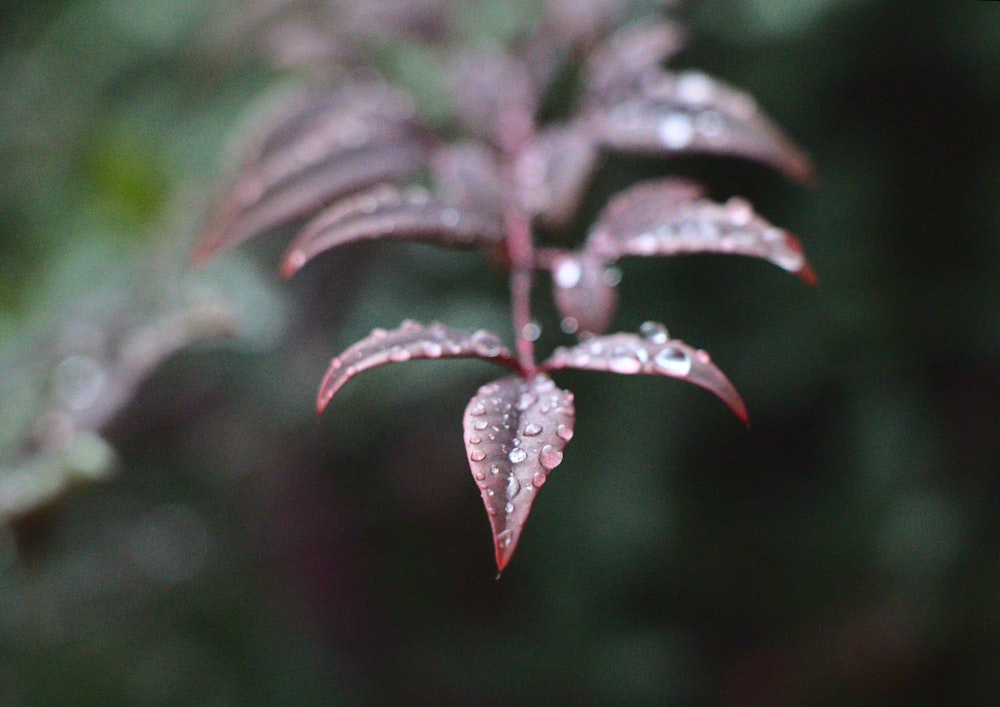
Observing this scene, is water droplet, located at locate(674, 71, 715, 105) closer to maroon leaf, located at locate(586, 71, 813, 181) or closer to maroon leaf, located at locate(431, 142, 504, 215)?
maroon leaf, located at locate(586, 71, 813, 181)

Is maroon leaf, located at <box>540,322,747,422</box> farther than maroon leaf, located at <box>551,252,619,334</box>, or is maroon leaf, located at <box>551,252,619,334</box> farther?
maroon leaf, located at <box>551,252,619,334</box>

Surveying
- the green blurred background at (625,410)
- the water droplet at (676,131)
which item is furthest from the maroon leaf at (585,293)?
the green blurred background at (625,410)

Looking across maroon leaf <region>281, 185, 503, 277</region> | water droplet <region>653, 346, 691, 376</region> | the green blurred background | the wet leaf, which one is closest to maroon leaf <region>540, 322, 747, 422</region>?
water droplet <region>653, 346, 691, 376</region>

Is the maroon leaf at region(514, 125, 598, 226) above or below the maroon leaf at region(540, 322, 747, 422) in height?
above

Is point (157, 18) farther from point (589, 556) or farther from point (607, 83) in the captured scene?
point (589, 556)

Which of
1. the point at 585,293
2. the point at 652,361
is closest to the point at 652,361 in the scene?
the point at 652,361

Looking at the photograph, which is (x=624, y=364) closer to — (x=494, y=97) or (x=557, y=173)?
(x=557, y=173)
